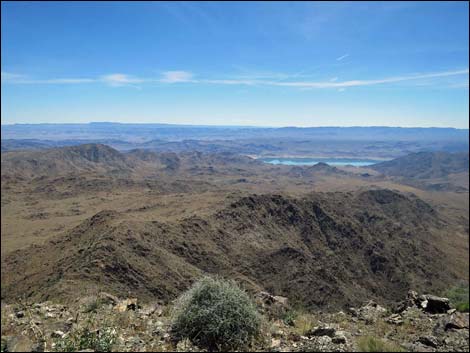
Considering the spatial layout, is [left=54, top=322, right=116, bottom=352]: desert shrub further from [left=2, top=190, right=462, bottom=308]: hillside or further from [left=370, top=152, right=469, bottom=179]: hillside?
[left=370, top=152, right=469, bottom=179]: hillside

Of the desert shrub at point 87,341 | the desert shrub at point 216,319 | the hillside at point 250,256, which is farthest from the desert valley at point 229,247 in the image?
the desert shrub at point 216,319

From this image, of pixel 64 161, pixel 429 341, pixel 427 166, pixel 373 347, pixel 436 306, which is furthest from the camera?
pixel 427 166

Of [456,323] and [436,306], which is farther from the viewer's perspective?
[436,306]

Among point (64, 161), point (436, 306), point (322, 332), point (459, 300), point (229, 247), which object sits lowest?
point (64, 161)

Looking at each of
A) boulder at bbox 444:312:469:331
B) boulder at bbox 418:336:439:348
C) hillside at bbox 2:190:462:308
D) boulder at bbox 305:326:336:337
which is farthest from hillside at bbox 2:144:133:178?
boulder at bbox 418:336:439:348

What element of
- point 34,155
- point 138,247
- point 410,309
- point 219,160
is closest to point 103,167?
point 34,155

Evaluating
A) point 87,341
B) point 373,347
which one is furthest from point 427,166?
point 87,341

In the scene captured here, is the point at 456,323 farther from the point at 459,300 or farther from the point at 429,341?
the point at 459,300

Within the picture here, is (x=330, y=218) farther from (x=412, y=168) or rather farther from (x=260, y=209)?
(x=412, y=168)
